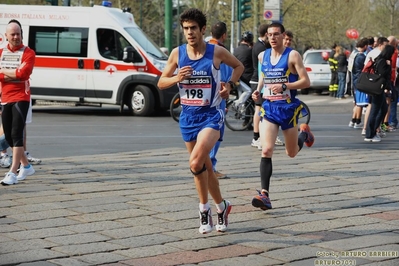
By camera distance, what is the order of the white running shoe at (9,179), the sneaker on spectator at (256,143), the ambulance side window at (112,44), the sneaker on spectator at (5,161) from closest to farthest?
the white running shoe at (9,179), the sneaker on spectator at (5,161), the sneaker on spectator at (256,143), the ambulance side window at (112,44)

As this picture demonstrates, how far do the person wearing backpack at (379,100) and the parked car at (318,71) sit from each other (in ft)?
57.3

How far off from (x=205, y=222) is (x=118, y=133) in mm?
9555

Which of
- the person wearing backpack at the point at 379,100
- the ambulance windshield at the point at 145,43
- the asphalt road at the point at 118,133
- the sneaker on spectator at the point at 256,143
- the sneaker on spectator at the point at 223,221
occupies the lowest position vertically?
the asphalt road at the point at 118,133

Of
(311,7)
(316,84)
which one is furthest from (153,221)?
(311,7)

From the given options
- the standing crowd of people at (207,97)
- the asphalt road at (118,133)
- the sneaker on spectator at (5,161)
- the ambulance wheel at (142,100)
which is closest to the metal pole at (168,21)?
the asphalt road at (118,133)

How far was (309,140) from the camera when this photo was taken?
10219 mm

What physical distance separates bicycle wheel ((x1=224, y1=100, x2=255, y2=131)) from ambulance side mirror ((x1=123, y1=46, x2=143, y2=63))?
4515 millimetres

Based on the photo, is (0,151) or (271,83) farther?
(0,151)

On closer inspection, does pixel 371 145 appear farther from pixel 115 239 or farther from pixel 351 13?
pixel 351 13

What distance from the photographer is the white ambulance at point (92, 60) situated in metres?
21.3

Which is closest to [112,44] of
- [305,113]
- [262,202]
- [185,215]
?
[305,113]

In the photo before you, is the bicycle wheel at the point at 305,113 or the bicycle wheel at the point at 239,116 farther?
the bicycle wheel at the point at 239,116

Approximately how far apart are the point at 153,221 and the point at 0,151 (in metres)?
4.26

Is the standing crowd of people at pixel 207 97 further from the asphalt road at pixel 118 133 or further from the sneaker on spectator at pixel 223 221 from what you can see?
the asphalt road at pixel 118 133
